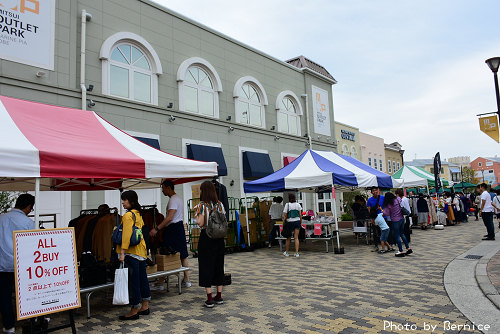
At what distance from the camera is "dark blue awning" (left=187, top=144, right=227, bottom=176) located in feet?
49.5

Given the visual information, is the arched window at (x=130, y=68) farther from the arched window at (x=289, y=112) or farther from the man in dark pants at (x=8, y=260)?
the man in dark pants at (x=8, y=260)

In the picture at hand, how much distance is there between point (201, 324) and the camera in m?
4.51

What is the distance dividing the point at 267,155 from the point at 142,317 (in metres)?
14.6

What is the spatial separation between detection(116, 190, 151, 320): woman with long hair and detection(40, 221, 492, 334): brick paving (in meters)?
0.18

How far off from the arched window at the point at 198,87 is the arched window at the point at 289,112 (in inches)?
182

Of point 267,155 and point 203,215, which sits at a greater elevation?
point 267,155

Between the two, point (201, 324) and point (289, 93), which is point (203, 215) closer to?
point (201, 324)

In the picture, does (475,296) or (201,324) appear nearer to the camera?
(201,324)

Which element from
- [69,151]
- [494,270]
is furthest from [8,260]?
[494,270]

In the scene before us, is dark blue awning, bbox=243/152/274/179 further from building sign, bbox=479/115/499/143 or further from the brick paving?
building sign, bbox=479/115/499/143

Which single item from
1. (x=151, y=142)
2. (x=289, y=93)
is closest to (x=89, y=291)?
(x=151, y=142)

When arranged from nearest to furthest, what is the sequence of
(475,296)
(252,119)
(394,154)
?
(475,296)
(252,119)
(394,154)

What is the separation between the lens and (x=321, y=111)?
23766mm

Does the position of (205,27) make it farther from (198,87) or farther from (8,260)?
(8,260)
